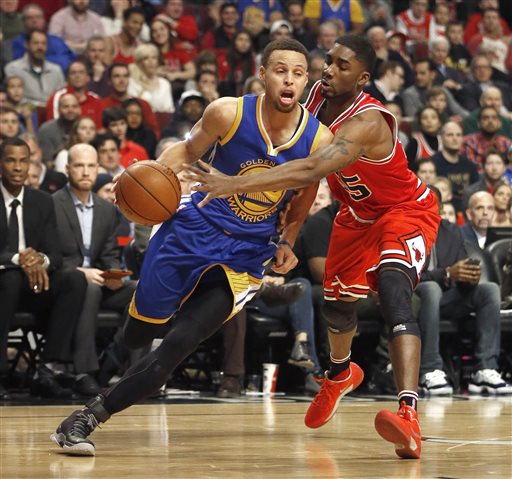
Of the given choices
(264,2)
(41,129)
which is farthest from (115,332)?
(264,2)

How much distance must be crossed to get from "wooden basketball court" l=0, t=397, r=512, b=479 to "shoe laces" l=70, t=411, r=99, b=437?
0.11 meters

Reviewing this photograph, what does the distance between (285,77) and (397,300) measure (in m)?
1.13

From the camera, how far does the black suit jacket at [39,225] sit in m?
8.23

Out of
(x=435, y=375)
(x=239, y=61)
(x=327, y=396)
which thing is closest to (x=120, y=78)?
(x=239, y=61)

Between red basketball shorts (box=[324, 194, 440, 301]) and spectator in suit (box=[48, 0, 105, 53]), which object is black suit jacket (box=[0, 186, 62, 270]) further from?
spectator in suit (box=[48, 0, 105, 53])

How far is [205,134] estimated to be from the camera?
5176 mm

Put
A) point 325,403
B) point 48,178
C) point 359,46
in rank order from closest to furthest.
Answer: point 359,46 < point 325,403 < point 48,178

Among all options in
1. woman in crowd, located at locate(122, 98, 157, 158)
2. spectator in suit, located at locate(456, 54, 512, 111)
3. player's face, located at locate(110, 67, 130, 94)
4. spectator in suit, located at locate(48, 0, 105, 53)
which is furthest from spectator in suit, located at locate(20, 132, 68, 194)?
spectator in suit, located at locate(456, 54, 512, 111)

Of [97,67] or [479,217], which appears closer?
[479,217]

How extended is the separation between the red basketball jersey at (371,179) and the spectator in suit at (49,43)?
7.16 metres

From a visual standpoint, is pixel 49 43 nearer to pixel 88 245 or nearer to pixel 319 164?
pixel 88 245

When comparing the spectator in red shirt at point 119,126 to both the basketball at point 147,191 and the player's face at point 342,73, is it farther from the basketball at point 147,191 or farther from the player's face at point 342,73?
the basketball at point 147,191

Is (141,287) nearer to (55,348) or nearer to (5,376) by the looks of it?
(55,348)

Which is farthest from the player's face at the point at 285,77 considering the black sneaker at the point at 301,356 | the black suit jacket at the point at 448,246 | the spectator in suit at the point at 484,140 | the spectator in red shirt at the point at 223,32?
the spectator in red shirt at the point at 223,32
